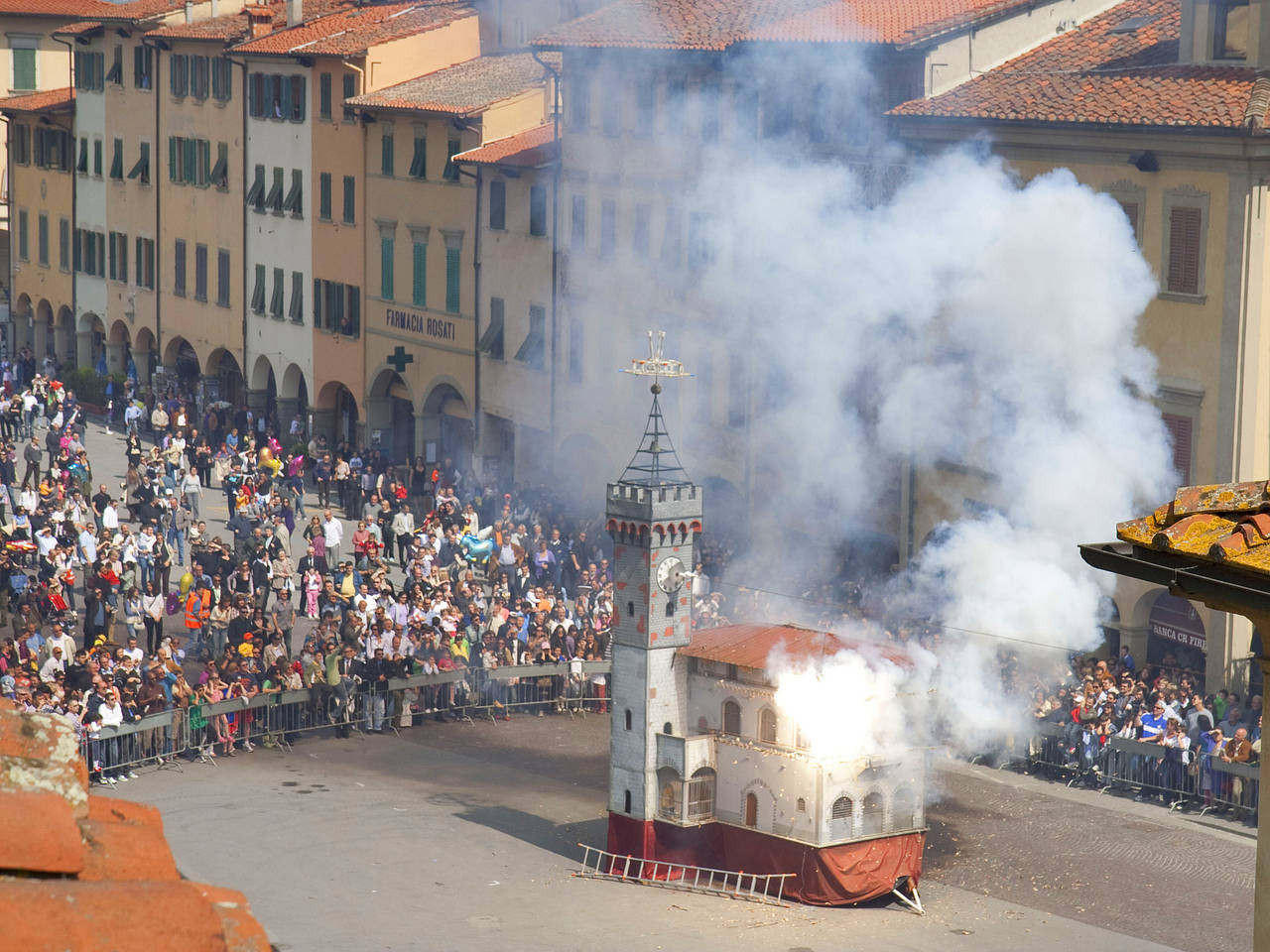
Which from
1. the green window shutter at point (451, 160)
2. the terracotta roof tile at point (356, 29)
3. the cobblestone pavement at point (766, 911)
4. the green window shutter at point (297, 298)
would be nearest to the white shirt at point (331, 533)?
the cobblestone pavement at point (766, 911)

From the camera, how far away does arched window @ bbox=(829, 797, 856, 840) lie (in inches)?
1072

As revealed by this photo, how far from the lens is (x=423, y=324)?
193 ft

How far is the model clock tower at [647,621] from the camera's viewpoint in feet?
94.5

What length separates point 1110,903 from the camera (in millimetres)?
27031

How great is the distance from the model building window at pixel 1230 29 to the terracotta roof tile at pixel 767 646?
45.0 feet

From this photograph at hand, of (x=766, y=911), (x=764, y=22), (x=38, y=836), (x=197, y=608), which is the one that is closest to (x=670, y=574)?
(x=766, y=911)

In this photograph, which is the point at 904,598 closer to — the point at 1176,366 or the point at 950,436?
the point at 950,436

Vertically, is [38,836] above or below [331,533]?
above

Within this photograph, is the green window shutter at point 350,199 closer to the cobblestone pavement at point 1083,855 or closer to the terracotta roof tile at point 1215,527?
the cobblestone pavement at point 1083,855

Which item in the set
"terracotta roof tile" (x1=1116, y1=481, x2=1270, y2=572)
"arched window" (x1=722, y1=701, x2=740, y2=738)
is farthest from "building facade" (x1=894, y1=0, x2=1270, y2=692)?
"terracotta roof tile" (x1=1116, y1=481, x2=1270, y2=572)

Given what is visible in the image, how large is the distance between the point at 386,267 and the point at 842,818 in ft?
118

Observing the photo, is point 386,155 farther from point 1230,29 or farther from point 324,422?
point 1230,29

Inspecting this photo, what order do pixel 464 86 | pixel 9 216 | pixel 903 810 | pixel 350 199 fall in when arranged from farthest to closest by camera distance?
pixel 9 216
pixel 350 199
pixel 464 86
pixel 903 810

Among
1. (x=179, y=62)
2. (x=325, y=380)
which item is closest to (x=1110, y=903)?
(x=325, y=380)
